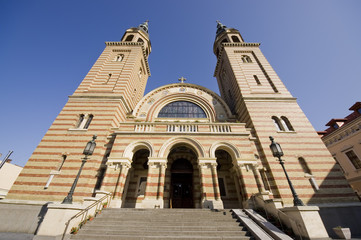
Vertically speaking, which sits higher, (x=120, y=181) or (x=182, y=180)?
(x=182, y=180)

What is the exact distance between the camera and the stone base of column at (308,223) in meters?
5.64

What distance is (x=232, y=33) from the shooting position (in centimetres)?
2377

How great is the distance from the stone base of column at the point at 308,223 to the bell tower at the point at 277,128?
390 cm

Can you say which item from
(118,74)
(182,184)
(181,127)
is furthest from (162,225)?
(118,74)

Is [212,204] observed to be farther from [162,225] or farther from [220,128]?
[220,128]

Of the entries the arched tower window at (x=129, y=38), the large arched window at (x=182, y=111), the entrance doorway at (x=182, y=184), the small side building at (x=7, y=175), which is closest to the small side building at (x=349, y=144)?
the large arched window at (x=182, y=111)

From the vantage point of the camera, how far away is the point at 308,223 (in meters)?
5.80

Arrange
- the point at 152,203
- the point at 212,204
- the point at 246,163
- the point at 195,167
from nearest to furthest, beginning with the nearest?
1. the point at 212,204
2. the point at 152,203
3. the point at 246,163
4. the point at 195,167

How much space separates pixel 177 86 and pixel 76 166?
1342 cm

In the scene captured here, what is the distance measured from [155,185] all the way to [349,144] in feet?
80.8

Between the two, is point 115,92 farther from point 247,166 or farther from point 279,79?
point 279,79

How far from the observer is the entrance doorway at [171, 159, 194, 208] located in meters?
12.1

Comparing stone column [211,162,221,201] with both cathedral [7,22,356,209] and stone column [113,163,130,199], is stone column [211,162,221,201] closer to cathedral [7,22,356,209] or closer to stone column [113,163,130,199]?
cathedral [7,22,356,209]

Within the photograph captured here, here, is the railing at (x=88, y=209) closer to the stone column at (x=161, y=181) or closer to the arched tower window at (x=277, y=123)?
the stone column at (x=161, y=181)
